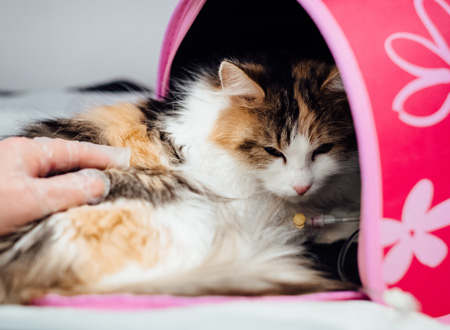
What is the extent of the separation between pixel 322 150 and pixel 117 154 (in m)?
0.53

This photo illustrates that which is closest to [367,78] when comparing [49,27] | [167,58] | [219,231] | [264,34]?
[219,231]

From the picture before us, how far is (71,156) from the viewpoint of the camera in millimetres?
972

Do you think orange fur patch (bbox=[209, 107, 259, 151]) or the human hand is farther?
orange fur patch (bbox=[209, 107, 259, 151])

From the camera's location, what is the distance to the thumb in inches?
34.2

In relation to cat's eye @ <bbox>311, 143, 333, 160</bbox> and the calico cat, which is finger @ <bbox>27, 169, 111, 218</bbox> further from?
cat's eye @ <bbox>311, 143, 333, 160</bbox>

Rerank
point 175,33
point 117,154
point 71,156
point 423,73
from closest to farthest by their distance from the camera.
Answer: point 423,73, point 71,156, point 117,154, point 175,33

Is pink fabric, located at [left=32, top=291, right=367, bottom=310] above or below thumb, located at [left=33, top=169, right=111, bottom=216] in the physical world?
below

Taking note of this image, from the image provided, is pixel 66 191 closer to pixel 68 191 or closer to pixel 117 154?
pixel 68 191

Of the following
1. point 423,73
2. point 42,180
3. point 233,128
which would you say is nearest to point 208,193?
point 233,128

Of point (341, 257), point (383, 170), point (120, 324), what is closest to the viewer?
point (120, 324)

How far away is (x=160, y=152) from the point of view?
3.73 ft

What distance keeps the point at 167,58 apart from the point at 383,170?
2.96 feet

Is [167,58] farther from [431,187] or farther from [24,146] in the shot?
[431,187]

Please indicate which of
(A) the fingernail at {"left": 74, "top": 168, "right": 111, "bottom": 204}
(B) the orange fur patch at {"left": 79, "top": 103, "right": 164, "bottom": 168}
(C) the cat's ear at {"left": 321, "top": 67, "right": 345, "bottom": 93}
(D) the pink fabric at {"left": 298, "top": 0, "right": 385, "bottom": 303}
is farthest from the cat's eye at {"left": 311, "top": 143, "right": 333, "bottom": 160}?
(A) the fingernail at {"left": 74, "top": 168, "right": 111, "bottom": 204}
